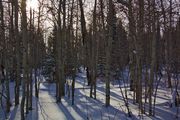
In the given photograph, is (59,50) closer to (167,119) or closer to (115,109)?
(115,109)

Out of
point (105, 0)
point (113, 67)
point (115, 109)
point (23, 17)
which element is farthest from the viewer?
point (113, 67)

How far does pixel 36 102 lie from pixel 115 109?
16.5 ft

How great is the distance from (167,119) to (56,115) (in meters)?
4.37

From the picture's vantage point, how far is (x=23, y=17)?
1265 cm

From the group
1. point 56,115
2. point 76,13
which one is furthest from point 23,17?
point 76,13

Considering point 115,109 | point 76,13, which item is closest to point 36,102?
point 115,109

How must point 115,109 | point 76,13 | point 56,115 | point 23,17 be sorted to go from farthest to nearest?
point 76,13
point 115,109
point 56,115
point 23,17

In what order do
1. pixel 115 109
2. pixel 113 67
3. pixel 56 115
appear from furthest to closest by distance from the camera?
pixel 113 67, pixel 115 109, pixel 56 115

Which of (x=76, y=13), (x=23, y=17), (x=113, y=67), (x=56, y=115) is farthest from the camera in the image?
(x=113, y=67)

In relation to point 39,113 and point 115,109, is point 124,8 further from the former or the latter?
point 39,113

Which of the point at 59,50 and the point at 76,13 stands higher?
the point at 76,13

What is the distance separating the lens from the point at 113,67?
3484 cm

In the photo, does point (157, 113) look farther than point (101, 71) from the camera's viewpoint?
No

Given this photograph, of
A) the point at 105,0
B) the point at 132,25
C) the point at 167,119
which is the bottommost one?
the point at 167,119
